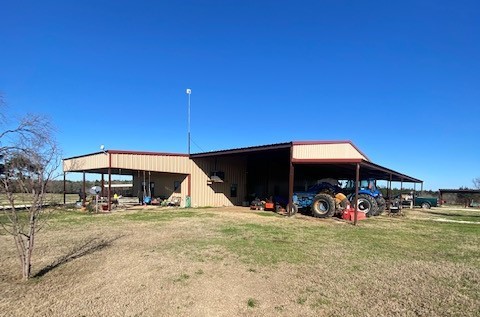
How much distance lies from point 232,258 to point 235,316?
123 inches

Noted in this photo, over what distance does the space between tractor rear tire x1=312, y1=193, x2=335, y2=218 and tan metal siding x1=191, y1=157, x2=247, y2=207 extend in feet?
28.0

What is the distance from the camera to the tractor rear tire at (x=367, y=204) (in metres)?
19.3

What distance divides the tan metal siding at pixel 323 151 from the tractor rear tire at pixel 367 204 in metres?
2.59

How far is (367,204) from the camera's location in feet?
63.7

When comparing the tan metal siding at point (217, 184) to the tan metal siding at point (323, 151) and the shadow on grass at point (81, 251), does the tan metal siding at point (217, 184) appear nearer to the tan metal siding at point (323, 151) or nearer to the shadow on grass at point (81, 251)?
the tan metal siding at point (323, 151)

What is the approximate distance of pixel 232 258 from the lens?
7.68 m

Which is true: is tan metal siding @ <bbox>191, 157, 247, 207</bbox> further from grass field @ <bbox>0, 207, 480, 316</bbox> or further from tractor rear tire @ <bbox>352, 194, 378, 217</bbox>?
grass field @ <bbox>0, 207, 480, 316</bbox>

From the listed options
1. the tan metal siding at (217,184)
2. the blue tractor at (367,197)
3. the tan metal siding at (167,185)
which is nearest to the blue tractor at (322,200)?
the blue tractor at (367,197)

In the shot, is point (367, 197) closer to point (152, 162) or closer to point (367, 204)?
point (367, 204)

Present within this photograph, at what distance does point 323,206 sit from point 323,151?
2995 millimetres

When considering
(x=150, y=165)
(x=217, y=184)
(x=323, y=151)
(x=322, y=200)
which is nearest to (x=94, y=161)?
(x=150, y=165)

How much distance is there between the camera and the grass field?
4824 millimetres

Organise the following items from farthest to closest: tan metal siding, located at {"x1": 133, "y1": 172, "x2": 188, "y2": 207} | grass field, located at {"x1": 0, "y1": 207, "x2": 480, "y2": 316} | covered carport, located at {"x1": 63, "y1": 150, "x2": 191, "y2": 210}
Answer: tan metal siding, located at {"x1": 133, "y1": 172, "x2": 188, "y2": 207} < covered carport, located at {"x1": 63, "y1": 150, "x2": 191, "y2": 210} < grass field, located at {"x1": 0, "y1": 207, "x2": 480, "y2": 316}

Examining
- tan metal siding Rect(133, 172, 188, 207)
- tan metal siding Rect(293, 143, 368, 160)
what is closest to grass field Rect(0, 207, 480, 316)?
tan metal siding Rect(293, 143, 368, 160)
